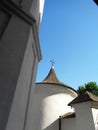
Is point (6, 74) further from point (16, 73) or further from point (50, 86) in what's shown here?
point (50, 86)

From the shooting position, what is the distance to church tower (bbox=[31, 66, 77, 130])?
9.16m

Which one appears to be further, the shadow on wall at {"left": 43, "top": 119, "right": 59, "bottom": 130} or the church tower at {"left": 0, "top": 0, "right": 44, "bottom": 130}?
the shadow on wall at {"left": 43, "top": 119, "right": 59, "bottom": 130}

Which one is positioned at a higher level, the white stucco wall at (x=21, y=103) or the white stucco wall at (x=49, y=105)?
the white stucco wall at (x=49, y=105)

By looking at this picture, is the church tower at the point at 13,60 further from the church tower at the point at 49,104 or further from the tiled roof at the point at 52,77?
the tiled roof at the point at 52,77

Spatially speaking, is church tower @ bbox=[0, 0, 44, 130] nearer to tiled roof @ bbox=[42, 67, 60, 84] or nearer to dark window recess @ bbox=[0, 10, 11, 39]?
dark window recess @ bbox=[0, 10, 11, 39]

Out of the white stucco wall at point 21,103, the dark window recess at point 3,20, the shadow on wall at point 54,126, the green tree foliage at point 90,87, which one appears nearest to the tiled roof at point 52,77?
the shadow on wall at point 54,126

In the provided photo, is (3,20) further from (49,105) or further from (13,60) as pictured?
(49,105)

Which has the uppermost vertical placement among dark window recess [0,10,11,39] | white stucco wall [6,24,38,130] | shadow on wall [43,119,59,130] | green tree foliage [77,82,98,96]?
green tree foliage [77,82,98,96]

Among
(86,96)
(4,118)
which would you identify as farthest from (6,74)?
(86,96)

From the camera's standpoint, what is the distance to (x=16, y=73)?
2297 millimetres

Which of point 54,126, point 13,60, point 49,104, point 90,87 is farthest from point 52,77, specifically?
point 13,60

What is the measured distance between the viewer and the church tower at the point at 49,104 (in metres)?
9.16

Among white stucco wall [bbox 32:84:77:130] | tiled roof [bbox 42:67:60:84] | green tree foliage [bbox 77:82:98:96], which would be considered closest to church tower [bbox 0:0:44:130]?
white stucco wall [bbox 32:84:77:130]

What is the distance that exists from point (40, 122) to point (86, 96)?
373cm
